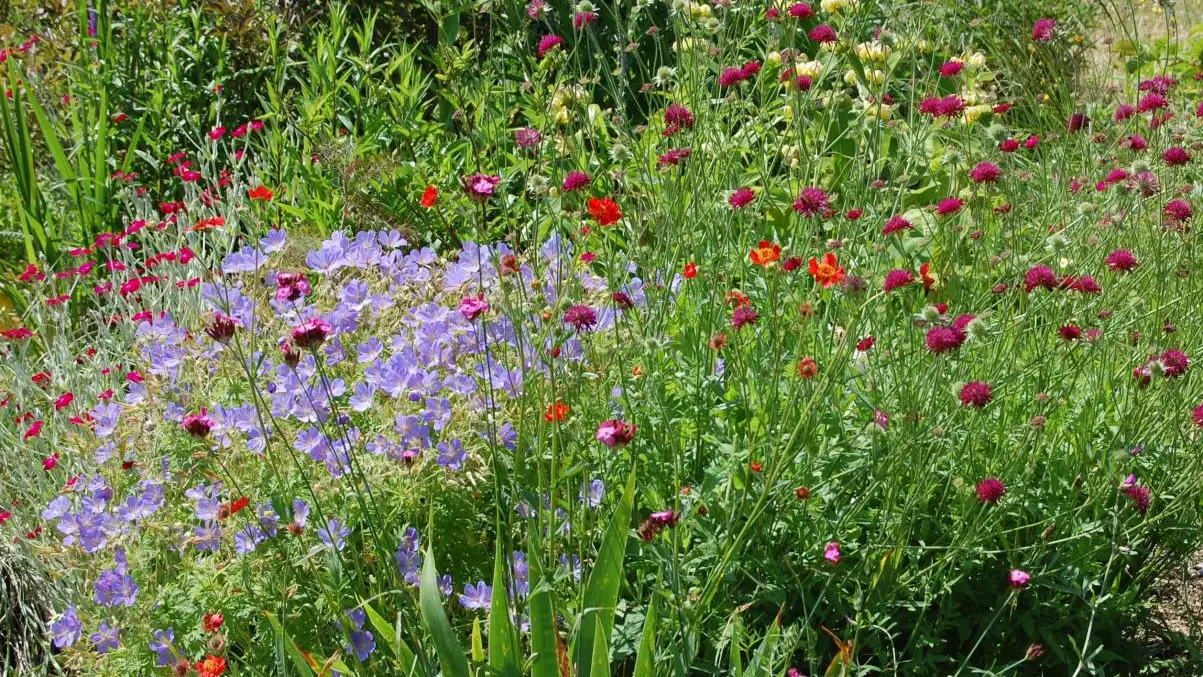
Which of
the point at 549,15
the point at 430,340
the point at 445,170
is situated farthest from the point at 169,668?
the point at 549,15

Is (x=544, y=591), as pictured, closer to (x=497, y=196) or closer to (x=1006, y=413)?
(x=1006, y=413)

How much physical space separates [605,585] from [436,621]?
0.32 m

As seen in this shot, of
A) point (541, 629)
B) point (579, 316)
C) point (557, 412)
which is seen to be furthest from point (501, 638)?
point (579, 316)

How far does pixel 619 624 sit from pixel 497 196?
2225 mm

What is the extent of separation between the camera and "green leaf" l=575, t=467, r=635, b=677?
190 centimetres

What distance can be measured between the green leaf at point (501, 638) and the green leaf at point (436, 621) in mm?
80

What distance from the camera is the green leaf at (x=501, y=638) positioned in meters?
1.83

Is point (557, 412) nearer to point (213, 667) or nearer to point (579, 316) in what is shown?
point (579, 316)

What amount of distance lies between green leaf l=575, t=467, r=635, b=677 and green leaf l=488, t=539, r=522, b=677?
0.38ft

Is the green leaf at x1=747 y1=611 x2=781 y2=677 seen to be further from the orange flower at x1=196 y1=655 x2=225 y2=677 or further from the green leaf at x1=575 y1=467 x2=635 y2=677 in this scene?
the orange flower at x1=196 y1=655 x2=225 y2=677

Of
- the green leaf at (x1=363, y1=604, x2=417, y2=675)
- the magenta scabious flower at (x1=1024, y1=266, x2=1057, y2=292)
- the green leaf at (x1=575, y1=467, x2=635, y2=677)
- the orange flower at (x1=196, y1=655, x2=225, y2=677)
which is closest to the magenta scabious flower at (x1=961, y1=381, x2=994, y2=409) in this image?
the magenta scabious flower at (x1=1024, y1=266, x2=1057, y2=292)

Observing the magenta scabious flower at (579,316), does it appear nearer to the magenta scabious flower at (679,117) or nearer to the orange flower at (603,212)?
the orange flower at (603,212)

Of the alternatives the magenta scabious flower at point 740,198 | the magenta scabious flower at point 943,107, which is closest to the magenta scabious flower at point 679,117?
the magenta scabious flower at point 740,198

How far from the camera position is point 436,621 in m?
1.74
